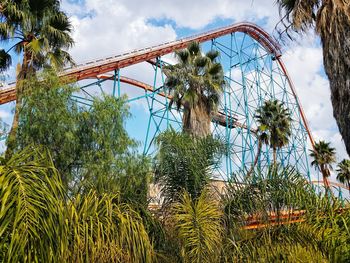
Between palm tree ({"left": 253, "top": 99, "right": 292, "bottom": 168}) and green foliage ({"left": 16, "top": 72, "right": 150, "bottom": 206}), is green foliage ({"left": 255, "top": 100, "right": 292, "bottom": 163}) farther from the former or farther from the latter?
green foliage ({"left": 16, "top": 72, "right": 150, "bottom": 206})

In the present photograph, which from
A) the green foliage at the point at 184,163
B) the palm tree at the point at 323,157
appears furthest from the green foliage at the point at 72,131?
the palm tree at the point at 323,157

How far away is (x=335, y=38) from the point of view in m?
7.21

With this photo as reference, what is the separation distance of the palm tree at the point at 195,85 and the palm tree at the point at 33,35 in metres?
4.94

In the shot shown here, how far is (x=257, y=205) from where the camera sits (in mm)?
5891

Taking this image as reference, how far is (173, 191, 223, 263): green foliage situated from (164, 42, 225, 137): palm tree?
10.4 meters

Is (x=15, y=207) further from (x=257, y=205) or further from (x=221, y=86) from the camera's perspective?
(x=221, y=86)

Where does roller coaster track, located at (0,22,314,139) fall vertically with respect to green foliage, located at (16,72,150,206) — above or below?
above

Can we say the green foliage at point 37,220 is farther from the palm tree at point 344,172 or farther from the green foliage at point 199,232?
the palm tree at point 344,172

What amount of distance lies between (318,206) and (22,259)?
3981 mm

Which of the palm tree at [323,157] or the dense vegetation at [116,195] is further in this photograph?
the palm tree at [323,157]

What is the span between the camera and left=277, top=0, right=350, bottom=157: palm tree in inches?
267

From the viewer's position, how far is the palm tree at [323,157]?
110 feet

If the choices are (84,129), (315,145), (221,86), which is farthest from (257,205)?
(315,145)

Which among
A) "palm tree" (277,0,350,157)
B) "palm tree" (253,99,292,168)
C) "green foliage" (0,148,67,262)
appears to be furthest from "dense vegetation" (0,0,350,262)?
"palm tree" (253,99,292,168)
